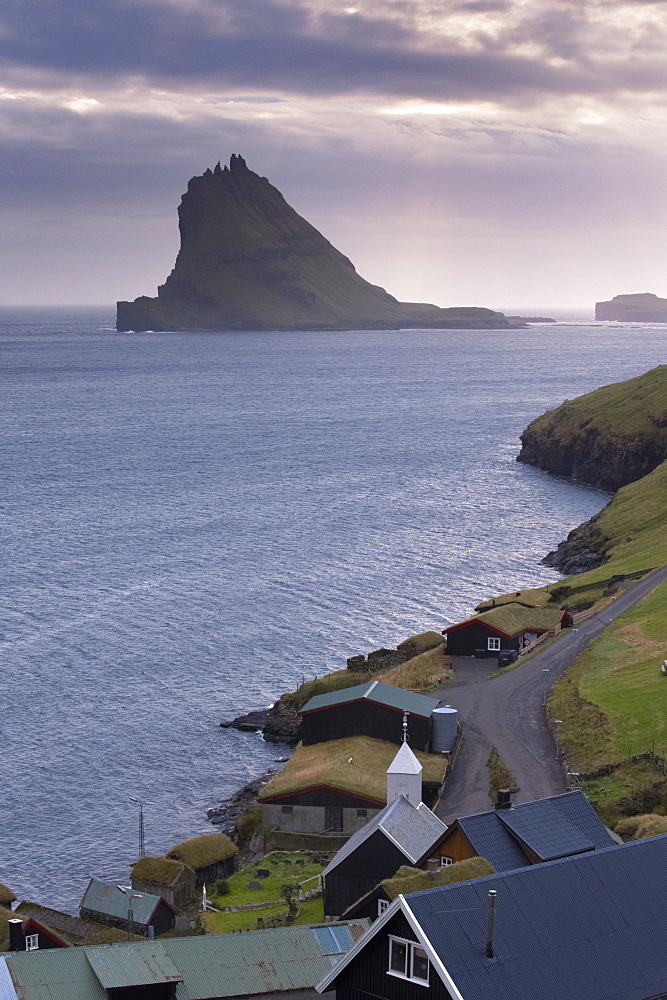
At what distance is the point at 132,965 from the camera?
31.8 meters

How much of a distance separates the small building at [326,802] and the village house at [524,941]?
24.2 meters

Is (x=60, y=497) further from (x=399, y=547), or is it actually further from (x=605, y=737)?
(x=605, y=737)

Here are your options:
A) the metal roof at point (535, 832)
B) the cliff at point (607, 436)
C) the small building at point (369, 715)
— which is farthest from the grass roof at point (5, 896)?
the cliff at point (607, 436)

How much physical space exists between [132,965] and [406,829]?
30.2 feet

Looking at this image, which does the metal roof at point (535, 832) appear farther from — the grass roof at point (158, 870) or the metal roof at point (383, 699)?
the metal roof at point (383, 699)

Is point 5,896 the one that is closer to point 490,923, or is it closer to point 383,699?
point 383,699

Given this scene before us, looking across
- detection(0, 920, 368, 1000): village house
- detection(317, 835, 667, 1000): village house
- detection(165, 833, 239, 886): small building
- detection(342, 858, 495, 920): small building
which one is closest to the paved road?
detection(165, 833, 239, 886): small building

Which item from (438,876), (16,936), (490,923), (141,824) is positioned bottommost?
(141,824)

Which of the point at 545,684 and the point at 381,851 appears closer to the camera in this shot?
the point at 381,851

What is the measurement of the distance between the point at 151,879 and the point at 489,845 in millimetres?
17895

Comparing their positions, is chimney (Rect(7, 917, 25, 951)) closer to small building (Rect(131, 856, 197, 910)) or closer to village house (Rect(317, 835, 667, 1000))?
small building (Rect(131, 856, 197, 910))

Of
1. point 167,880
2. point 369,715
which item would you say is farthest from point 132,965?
point 369,715

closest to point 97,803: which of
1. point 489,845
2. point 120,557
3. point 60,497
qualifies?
point 489,845

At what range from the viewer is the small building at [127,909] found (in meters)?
41.1
